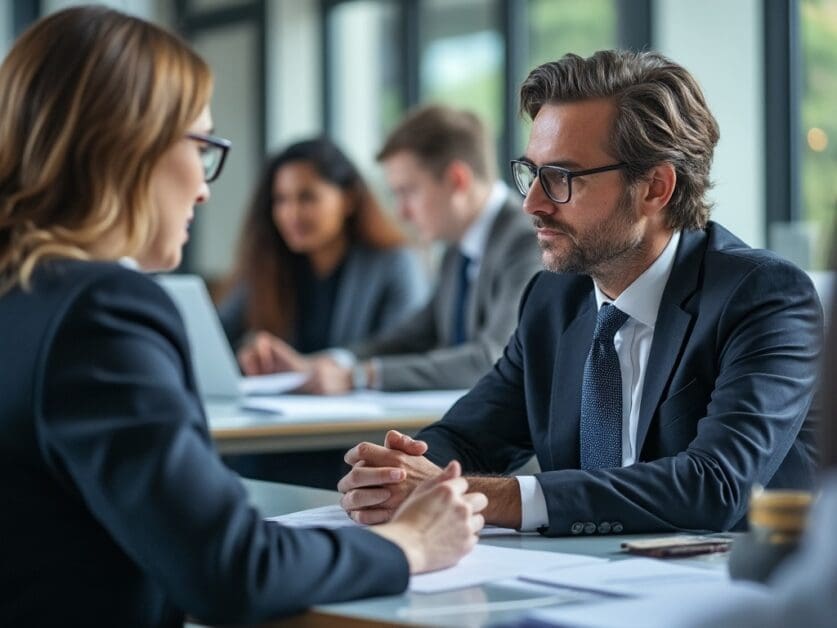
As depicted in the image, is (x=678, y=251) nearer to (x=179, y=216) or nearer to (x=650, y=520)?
(x=650, y=520)

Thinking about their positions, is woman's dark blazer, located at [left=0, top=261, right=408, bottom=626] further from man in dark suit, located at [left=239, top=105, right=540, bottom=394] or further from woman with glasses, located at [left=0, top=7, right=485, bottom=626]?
man in dark suit, located at [left=239, top=105, right=540, bottom=394]

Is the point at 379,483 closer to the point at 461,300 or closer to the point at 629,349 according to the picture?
the point at 629,349

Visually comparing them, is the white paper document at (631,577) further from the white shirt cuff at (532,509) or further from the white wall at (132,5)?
the white wall at (132,5)

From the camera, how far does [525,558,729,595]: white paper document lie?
1557 mm

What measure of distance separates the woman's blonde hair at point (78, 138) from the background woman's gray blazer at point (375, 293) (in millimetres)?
3543

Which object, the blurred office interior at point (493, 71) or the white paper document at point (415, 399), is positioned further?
the blurred office interior at point (493, 71)

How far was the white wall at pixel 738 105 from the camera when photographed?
503cm

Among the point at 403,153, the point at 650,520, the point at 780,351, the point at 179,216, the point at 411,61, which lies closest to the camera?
the point at 179,216

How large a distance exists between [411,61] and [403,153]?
8.57ft

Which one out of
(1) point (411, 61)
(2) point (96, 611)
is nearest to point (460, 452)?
(2) point (96, 611)

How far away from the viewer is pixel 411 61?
7258 millimetres

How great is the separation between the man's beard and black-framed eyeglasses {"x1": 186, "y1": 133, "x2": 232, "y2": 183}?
2.61 ft

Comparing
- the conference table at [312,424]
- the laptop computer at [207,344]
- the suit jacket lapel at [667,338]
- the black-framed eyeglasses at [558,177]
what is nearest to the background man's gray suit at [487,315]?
the conference table at [312,424]

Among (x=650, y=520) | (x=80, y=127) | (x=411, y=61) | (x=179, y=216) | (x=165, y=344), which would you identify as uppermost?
(x=411, y=61)
